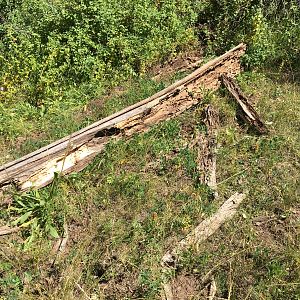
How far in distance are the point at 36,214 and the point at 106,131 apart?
131 centimetres

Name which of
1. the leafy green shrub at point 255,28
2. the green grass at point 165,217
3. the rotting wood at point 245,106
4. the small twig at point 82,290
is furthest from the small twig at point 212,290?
the leafy green shrub at point 255,28

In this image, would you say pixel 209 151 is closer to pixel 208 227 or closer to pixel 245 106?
pixel 245 106

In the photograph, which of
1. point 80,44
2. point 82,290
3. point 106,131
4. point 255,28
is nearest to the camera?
point 82,290

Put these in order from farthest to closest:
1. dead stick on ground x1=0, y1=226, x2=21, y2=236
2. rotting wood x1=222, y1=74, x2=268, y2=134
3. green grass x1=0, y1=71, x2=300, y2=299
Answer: rotting wood x1=222, y1=74, x2=268, y2=134, dead stick on ground x1=0, y1=226, x2=21, y2=236, green grass x1=0, y1=71, x2=300, y2=299

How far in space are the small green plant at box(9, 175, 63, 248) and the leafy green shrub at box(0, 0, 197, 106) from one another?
2.03 meters

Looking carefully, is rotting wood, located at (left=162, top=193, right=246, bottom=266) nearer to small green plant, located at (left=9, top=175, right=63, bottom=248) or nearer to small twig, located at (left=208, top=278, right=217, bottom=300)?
small twig, located at (left=208, top=278, right=217, bottom=300)

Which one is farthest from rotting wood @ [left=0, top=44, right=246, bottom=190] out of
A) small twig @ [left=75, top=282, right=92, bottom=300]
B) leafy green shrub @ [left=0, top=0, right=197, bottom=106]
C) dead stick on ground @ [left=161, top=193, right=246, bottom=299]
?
dead stick on ground @ [left=161, top=193, right=246, bottom=299]

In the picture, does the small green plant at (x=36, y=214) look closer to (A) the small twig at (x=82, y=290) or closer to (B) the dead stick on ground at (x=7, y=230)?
(B) the dead stick on ground at (x=7, y=230)

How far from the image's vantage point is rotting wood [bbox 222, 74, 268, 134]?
602 cm

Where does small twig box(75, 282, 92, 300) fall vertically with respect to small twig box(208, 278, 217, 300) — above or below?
above

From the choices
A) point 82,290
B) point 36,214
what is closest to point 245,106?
point 36,214

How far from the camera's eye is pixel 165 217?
190 inches

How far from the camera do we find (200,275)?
4.32 meters

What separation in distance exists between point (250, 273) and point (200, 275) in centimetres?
46
